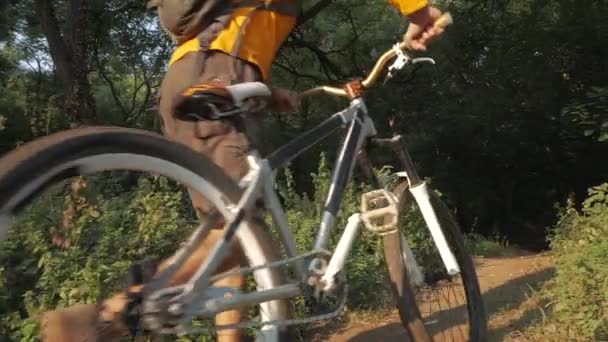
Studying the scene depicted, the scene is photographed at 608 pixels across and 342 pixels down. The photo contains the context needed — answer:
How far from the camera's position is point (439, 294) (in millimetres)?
3801

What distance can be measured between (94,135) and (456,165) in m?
15.7

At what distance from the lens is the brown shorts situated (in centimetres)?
271

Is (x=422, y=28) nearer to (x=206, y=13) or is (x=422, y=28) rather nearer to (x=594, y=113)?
(x=206, y=13)

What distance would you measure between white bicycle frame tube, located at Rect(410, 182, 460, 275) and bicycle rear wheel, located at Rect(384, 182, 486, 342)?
5 centimetres

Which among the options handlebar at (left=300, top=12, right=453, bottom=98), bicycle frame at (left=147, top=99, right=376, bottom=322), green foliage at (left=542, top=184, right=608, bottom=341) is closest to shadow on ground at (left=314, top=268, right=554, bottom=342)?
green foliage at (left=542, top=184, right=608, bottom=341)

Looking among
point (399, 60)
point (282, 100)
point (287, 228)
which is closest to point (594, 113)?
point (399, 60)

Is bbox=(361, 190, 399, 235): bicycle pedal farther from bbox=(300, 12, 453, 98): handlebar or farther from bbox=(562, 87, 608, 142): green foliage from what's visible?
bbox=(562, 87, 608, 142): green foliage

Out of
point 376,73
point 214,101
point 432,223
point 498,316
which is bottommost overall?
point 498,316

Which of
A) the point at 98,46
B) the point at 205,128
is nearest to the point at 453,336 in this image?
the point at 205,128

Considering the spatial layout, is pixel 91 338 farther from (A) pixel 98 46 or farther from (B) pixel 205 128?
(A) pixel 98 46

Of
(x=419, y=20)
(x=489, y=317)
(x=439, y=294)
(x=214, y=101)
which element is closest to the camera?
(x=214, y=101)

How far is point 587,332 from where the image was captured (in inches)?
157

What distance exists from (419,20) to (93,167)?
1598mm

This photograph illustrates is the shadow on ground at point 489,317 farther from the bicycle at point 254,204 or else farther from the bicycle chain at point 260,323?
the bicycle chain at point 260,323
